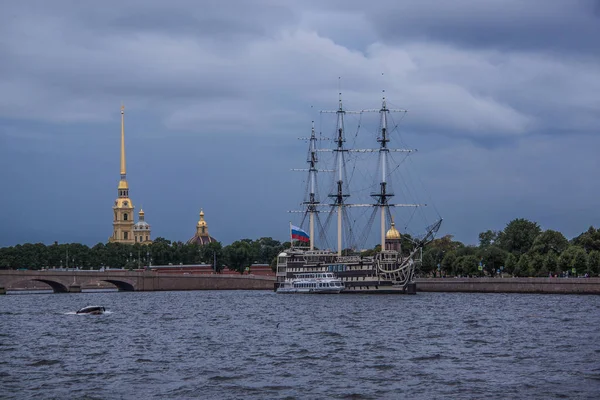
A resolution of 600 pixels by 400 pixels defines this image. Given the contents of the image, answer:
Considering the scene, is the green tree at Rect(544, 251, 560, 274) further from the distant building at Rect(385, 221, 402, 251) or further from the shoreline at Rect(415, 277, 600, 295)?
the distant building at Rect(385, 221, 402, 251)

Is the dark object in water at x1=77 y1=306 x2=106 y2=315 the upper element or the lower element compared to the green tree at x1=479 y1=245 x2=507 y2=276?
lower

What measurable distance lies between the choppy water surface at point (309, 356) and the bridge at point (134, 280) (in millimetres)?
59479

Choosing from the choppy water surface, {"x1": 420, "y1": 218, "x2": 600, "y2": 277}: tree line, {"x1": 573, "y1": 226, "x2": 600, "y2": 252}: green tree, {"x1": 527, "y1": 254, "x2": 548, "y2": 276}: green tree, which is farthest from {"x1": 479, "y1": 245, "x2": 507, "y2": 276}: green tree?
the choppy water surface

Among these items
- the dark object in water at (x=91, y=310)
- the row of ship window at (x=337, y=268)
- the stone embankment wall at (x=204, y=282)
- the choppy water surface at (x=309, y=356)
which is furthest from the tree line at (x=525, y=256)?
the dark object in water at (x=91, y=310)

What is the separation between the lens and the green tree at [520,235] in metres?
135

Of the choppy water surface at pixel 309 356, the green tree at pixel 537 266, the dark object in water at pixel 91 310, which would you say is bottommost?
the choppy water surface at pixel 309 356

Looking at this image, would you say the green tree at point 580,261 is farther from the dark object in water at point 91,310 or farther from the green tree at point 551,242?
the dark object in water at point 91,310

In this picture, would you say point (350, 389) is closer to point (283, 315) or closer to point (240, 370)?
point (240, 370)

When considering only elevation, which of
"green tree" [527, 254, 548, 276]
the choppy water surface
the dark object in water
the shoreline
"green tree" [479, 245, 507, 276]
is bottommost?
the choppy water surface

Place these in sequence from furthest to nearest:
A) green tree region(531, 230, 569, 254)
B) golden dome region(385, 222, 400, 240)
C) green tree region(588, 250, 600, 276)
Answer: green tree region(531, 230, 569, 254) → golden dome region(385, 222, 400, 240) → green tree region(588, 250, 600, 276)

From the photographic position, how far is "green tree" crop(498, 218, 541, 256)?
442 ft

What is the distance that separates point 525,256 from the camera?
373ft

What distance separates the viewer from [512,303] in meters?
77.9

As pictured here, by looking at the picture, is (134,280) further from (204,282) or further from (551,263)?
(551,263)
